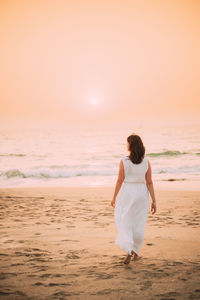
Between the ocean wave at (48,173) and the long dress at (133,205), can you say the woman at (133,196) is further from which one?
the ocean wave at (48,173)

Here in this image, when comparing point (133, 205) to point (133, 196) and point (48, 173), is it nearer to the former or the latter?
point (133, 196)

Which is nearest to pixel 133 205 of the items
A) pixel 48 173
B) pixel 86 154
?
pixel 48 173

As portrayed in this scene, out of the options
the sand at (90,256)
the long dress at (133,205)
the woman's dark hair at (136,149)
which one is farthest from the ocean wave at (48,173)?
the woman's dark hair at (136,149)

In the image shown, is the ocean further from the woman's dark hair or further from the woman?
the woman's dark hair

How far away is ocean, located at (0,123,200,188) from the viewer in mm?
19236

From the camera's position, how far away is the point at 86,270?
4.70 m

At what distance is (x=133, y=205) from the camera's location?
5.11 meters

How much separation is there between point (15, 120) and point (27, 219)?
205ft

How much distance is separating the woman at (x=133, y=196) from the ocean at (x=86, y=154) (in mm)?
10782

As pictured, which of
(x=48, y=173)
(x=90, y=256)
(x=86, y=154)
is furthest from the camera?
(x=86, y=154)

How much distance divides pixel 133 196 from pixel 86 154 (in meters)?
31.0

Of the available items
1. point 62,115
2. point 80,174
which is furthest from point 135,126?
point 80,174

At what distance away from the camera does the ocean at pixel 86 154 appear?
1924 cm

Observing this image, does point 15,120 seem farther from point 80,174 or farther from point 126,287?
point 126,287
